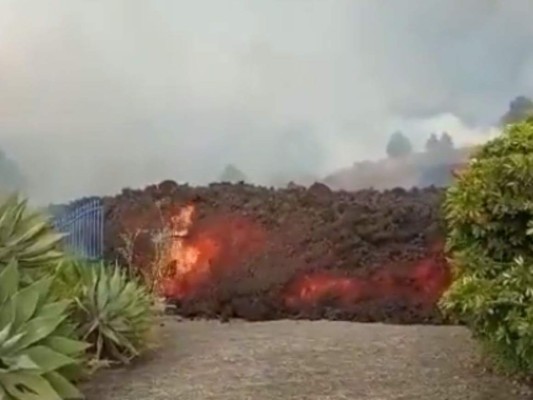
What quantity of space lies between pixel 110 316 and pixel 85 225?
3.98 metres

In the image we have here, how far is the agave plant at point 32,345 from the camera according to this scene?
4.57 m

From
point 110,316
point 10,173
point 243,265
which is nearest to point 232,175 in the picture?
point 243,265

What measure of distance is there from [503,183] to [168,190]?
544 cm

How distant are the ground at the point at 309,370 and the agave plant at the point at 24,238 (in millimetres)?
766

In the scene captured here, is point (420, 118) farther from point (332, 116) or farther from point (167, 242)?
point (167, 242)

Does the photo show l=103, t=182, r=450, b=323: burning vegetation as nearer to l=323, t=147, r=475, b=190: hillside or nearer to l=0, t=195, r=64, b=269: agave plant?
l=323, t=147, r=475, b=190: hillside

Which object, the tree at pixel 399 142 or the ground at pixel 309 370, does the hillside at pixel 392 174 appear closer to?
the tree at pixel 399 142

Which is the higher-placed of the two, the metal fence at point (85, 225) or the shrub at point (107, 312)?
the metal fence at point (85, 225)

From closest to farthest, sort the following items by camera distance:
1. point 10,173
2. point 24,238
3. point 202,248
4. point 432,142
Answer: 1. point 24,238
2. point 10,173
3. point 432,142
4. point 202,248

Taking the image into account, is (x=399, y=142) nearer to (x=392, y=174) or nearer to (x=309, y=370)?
(x=392, y=174)

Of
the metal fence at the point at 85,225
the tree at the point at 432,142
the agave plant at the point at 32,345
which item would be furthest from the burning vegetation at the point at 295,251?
the agave plant at the point at 32,345

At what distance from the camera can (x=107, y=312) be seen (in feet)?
20.1

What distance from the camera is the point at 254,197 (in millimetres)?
9914

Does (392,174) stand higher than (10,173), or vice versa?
(10,173)
